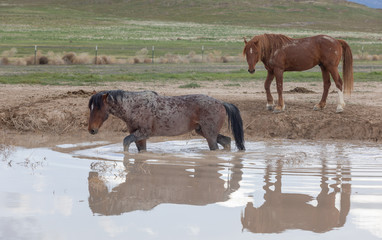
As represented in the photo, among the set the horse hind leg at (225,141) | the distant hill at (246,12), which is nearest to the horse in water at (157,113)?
the horse hind leg at (225,141)

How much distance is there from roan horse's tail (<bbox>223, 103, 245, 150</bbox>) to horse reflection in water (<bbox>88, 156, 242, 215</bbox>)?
1.42m

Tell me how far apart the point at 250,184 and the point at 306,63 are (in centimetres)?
633

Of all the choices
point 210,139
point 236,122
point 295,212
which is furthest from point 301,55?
point 295,212

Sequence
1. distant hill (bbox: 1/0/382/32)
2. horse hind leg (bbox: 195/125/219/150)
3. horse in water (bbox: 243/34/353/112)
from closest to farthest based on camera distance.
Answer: horse hind leg (bbox: 195/125/219/150), horse in water (bbox: 243/34/353/112), distant hill (bbox: 1/0/382/32)

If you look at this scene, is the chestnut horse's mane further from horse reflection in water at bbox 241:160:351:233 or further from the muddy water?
horse reflection in water at bbox 241:160:351:233

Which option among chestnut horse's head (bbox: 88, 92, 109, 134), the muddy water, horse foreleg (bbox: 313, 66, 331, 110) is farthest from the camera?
horse foreleg (bbox: 313, 66, 331, 110)

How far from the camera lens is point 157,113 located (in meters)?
10.1

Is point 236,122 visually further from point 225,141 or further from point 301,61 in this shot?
point 301,61

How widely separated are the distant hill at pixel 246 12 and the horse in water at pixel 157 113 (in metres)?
123

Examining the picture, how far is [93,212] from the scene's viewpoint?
614cm

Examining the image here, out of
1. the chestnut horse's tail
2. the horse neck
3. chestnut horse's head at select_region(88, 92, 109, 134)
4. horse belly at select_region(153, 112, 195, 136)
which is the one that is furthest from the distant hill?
chestnut horse's head at select_region(88, 92, 109, 134)

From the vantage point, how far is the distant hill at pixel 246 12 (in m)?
142

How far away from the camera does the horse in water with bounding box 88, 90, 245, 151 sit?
9.93m

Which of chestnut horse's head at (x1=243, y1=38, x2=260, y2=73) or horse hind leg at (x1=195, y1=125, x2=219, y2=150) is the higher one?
chestnut horse's head at (x1=243, y1=38, x2=260, y2=73)
